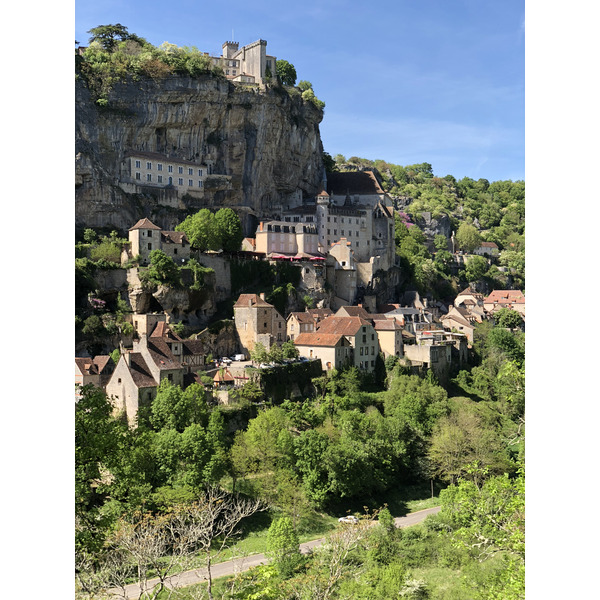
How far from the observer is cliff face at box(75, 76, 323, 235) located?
2644cm

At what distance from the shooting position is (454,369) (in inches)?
1015

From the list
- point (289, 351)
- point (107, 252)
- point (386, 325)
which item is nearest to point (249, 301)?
point (289, 351)

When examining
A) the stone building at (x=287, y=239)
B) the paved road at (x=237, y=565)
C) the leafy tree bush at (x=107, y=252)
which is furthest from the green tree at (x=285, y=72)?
the paved road at (x=237, y=565)

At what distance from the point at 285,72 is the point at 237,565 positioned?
1128 inches

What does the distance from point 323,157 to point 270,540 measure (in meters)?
28.3

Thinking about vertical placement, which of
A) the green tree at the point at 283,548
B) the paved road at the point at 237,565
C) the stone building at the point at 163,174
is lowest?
the paved road at the point at 237,565

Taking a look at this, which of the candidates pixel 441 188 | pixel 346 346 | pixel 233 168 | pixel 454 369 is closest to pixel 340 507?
pixel 346 346

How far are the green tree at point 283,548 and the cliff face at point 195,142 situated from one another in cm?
1667

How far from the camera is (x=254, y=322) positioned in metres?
22.5

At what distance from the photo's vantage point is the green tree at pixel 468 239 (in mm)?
44750

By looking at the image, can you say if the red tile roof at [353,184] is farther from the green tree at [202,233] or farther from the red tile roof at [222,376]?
the red tile roof at [222,376]

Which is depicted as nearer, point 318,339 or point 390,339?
point 318,339

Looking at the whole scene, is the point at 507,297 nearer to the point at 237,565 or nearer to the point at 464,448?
the point at 464,448

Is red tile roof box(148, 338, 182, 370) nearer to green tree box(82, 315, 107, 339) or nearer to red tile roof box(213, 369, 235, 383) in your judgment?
red tile roof box(213, 369, 235, 383)
